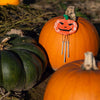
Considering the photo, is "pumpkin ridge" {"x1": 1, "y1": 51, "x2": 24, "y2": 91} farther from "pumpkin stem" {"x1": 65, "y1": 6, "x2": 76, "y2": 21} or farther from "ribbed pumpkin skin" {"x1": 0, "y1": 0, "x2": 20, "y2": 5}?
"ribbed pumpkin skin" {"x1": 0, "y1": 0, "x2": 20, "y2": 5}

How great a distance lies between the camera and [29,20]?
3900 millimetres

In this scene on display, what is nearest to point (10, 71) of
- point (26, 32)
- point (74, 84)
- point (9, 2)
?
point (74, 84)

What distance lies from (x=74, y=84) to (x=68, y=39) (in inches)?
46.1

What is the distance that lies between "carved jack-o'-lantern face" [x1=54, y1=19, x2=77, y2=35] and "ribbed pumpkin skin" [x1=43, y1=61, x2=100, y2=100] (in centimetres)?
86

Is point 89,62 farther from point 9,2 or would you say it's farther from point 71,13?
point 9,2

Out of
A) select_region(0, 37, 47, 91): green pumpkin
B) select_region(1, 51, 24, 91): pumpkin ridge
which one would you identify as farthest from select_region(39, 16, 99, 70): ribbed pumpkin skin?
select_region(1, 51, 24, 91): pumpkin ridge

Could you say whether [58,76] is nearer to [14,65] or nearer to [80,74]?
[80,74]

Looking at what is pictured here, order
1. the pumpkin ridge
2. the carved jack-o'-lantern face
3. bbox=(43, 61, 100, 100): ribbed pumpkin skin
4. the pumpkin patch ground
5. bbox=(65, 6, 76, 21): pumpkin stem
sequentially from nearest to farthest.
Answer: bbox=(43, 61, 100, 100): ribbed pumpkin skin
the pumpkin ridge
the pumpkin patch ground
the carved jack-o'-lantern face
bbox=(65, 6, 76, 21): pumpkin stem

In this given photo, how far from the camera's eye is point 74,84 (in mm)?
2244

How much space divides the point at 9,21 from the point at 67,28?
1.06 meters

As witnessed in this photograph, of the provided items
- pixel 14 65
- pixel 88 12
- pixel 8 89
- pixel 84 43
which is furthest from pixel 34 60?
pixel 88 12

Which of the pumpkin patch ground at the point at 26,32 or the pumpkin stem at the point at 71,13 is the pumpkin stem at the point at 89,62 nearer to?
the pumpkin patch ground at the point at 26,32

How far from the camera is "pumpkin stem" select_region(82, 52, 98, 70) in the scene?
220cm

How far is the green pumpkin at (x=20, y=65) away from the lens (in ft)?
9.18
